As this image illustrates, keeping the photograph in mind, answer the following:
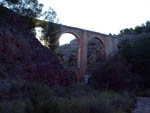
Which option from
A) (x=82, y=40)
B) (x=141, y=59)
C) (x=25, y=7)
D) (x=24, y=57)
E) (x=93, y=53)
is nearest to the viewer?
(x=24, y=57)

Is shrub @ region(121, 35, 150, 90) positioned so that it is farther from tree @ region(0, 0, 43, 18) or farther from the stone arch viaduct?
tree @ region(0, 0, 43, 18)

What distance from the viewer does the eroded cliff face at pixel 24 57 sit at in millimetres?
9953

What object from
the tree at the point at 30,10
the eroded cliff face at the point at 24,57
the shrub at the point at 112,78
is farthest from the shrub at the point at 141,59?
the eroded cliff face at the point at 24,57

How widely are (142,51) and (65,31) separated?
10.2m

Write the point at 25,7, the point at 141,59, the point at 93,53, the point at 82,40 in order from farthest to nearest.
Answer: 1. the point at 93,53
2. the point at 82,40
3. the point at 141,59
4. the point at 25,7

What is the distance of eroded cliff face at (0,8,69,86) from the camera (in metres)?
9.95

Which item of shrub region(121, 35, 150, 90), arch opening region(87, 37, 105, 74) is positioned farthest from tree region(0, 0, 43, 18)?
arch opening region(87, 37, 105, 74)

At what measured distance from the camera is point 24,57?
10867mm

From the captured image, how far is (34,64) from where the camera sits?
11031mm

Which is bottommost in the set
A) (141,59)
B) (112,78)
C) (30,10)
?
(112,78)

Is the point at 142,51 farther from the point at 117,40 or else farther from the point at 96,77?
the point at 117,40

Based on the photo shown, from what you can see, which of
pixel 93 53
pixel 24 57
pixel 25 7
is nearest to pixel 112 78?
pixel 24 57

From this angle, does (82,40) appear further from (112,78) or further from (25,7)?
(25,7)

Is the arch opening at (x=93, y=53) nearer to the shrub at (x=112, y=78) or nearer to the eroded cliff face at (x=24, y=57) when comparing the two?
the shrub at (x=112, y=78)
